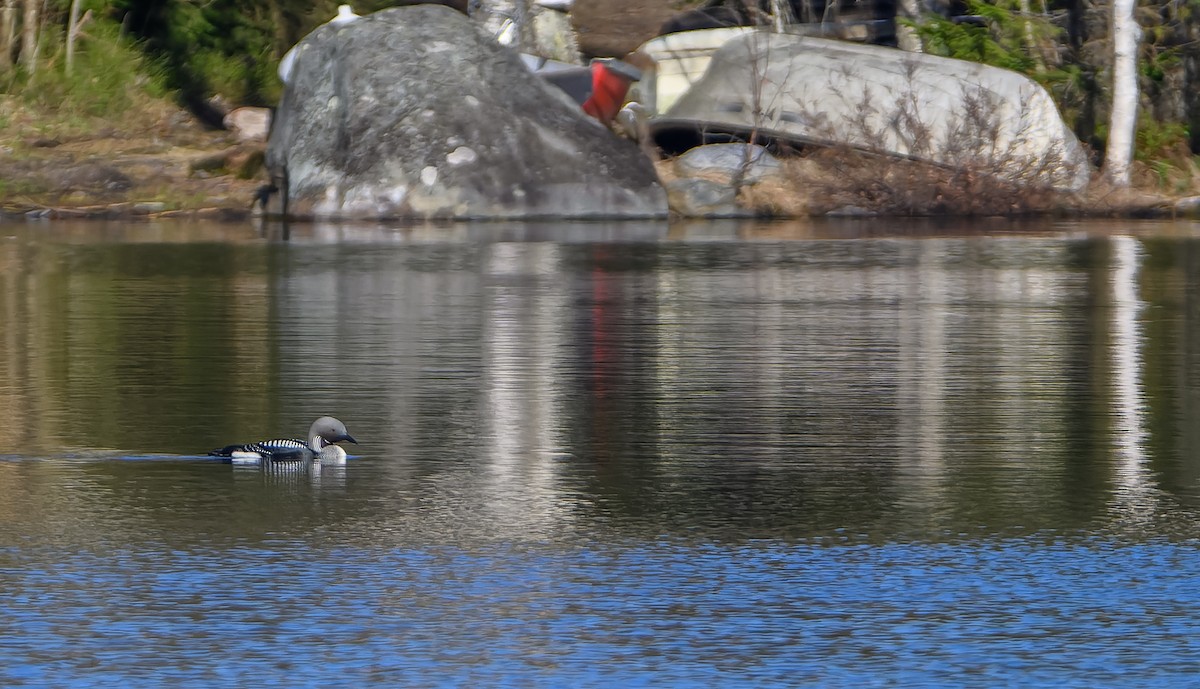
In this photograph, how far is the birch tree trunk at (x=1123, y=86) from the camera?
30922mm

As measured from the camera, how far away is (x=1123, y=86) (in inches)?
1227

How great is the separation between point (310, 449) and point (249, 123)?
26598 millimetres

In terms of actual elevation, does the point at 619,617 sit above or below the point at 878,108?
below

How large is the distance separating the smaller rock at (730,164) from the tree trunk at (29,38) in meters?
11.3

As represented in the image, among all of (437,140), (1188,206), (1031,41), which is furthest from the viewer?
(1031,41)

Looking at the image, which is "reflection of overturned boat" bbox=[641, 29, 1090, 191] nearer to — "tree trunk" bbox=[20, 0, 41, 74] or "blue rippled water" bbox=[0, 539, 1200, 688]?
"tree trunk" bbox=[20, 0, 41, 74]

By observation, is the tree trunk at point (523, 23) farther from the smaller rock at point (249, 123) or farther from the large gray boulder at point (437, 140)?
the smaller rock at point (249, 123)

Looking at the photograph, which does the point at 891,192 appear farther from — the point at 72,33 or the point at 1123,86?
the point at 72,33

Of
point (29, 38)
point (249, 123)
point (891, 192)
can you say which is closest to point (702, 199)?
point (891, 192)

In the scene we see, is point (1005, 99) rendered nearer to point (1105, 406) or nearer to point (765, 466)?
point (1105, 406)

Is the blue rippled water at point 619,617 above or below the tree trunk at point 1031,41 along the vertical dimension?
below

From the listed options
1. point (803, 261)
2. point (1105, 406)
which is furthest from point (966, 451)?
point (803, 261)

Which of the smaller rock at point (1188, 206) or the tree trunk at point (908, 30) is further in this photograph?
the tree trunk at point (908, 30)

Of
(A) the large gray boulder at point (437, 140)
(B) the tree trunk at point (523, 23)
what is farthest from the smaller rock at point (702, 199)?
(B) the tree trunk at point (523, 23)
